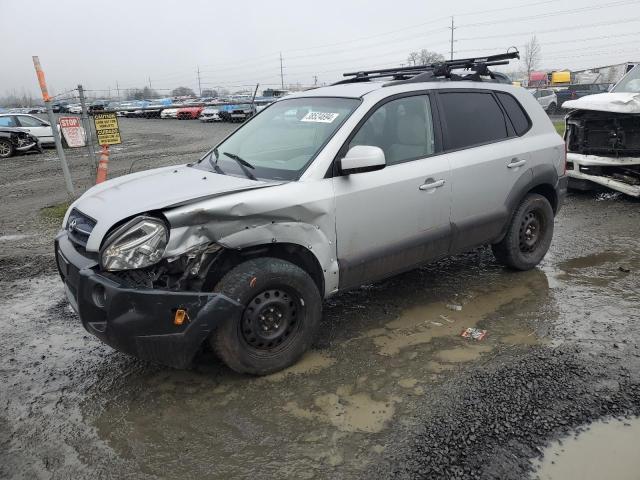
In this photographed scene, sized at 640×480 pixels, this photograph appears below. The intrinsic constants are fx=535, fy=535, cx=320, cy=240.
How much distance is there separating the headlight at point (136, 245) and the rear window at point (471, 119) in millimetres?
2487

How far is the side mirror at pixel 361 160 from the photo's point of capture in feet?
11.6

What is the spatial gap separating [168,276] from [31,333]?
1.93 m

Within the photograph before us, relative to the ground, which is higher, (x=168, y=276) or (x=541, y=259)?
(x=168, y=276)

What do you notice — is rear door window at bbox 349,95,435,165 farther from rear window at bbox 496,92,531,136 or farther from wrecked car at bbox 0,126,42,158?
wrecked car at bbox 0,126,42,158

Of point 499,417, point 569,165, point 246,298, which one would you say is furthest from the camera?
point 569,165

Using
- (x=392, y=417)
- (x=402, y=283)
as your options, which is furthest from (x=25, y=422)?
(x=402, y=283)

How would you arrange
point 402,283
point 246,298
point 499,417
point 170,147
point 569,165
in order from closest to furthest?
point 499,417 < point 246,298 < point 402,283 < point 569,165 < point 170,147

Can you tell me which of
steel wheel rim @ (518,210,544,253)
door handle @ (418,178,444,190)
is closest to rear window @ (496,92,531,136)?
steel wheel rim @ (518,210,544,253)

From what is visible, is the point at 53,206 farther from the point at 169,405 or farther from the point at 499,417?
the point at 499,417

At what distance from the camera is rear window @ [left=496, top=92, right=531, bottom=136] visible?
4.94 metres

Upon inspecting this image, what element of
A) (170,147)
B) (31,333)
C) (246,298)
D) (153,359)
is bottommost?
(170,147)

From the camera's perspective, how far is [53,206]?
9359mm

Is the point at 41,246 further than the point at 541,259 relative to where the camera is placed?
Yes

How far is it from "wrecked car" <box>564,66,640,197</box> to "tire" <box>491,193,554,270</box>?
363 cm
